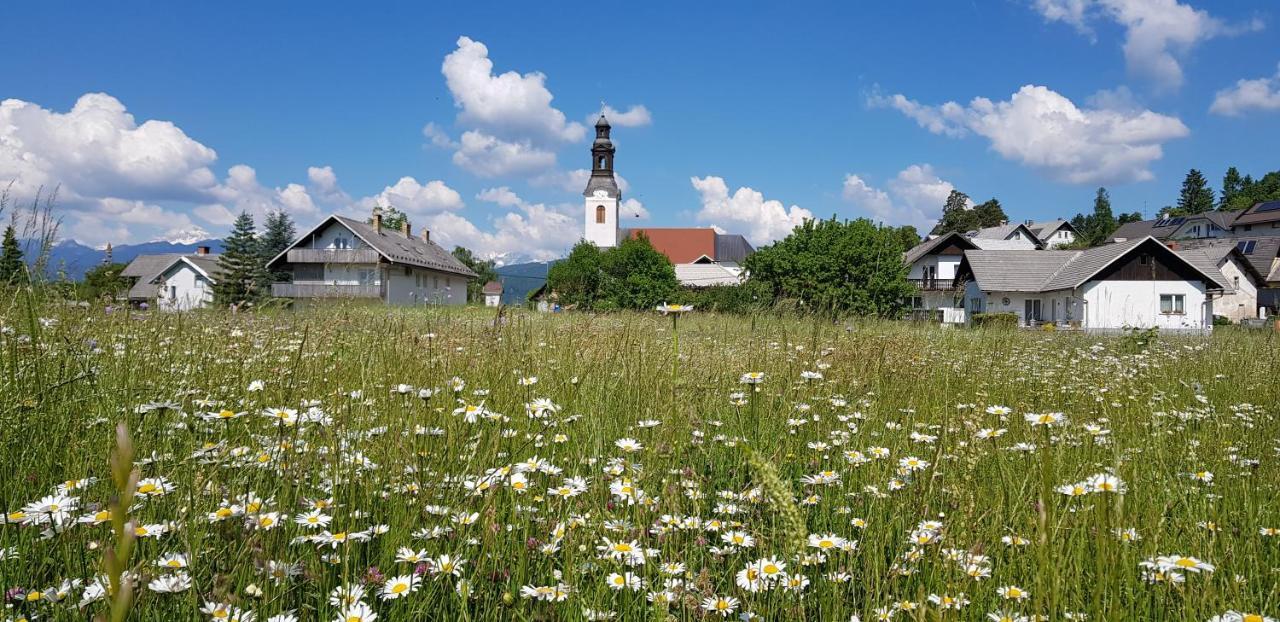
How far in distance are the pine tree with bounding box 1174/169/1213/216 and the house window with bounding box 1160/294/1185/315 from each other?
106935 mm

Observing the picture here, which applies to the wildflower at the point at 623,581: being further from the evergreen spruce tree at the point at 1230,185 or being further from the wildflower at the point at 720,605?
the evergreen spruce tree at the point at 1230,185

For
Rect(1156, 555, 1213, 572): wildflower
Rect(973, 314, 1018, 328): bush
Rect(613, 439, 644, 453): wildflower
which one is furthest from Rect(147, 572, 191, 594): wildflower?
Rect(973, 314, 1018, 328): bush

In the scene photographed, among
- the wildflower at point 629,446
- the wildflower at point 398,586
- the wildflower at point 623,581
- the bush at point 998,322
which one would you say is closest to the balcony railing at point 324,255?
the bush at point 998,322

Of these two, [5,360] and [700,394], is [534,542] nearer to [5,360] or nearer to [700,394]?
[700,394]

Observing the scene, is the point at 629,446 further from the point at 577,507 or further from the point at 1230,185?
the point at 1230,185

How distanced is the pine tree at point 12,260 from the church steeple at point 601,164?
79.6 meters

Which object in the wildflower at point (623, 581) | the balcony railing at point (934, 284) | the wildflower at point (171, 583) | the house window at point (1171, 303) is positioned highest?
the balcony railing at point (934, 284)

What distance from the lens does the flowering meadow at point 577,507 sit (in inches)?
61.9

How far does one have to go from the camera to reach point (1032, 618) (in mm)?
1594

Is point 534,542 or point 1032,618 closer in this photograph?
point 1032,618

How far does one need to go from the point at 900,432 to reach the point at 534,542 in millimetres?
1968

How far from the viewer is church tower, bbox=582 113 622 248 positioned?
83.4 meters

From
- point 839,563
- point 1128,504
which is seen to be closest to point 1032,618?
point 839,563

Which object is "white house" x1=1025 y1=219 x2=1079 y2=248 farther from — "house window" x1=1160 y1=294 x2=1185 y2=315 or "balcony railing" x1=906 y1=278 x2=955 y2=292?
"house window" x1=1160 y1=294 x2=1185 y2=315
